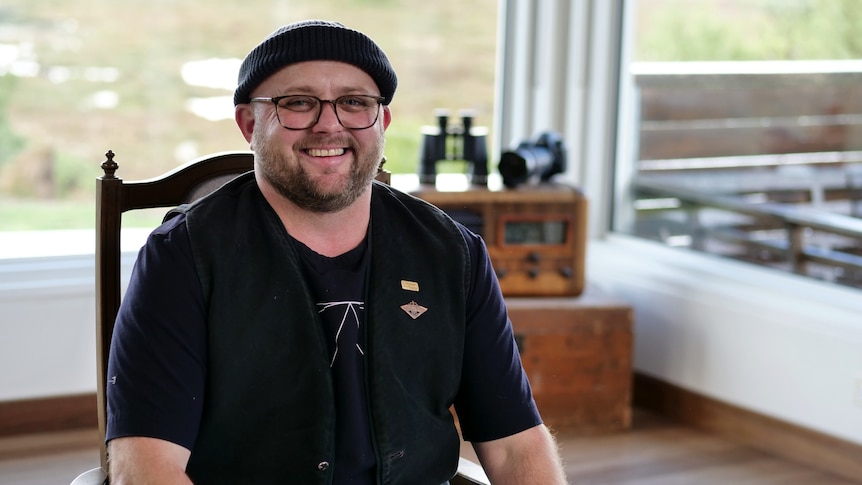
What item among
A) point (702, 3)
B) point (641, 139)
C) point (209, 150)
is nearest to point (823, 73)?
point (702, 3)

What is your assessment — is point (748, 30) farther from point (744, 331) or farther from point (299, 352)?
point (299, 352)

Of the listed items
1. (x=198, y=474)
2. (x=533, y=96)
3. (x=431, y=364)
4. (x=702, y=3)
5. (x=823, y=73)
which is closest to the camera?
(x=198, y=474)

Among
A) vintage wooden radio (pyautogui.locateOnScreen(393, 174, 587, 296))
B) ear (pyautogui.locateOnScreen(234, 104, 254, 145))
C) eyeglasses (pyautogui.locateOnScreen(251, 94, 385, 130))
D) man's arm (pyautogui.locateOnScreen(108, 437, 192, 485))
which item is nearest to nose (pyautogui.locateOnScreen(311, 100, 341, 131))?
eyeglasses (pyautogui.locateOnScreen(251, 94, 385, 130))

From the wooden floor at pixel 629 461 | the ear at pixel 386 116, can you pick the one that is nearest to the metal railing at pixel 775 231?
the wooden floor at pixel 629 461

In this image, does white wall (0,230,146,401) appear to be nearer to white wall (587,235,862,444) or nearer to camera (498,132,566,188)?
camera (498,132,566,188)

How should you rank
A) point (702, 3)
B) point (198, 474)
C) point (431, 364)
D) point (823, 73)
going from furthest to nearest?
point (702, 3), point (823, 73), point (431, 364), point (198, 474)

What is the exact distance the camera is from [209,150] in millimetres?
3805

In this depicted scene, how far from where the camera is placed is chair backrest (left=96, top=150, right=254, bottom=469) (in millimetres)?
1778

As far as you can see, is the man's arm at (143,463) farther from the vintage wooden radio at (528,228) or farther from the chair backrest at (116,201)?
the vintage wooden radio at (528,228)

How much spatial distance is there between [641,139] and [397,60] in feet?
3.15

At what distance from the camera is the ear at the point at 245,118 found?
1751 millimetres

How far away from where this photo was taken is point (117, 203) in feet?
5.98

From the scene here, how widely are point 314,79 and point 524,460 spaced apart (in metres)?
0.68

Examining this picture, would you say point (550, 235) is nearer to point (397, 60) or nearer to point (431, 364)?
point (397, 60)
